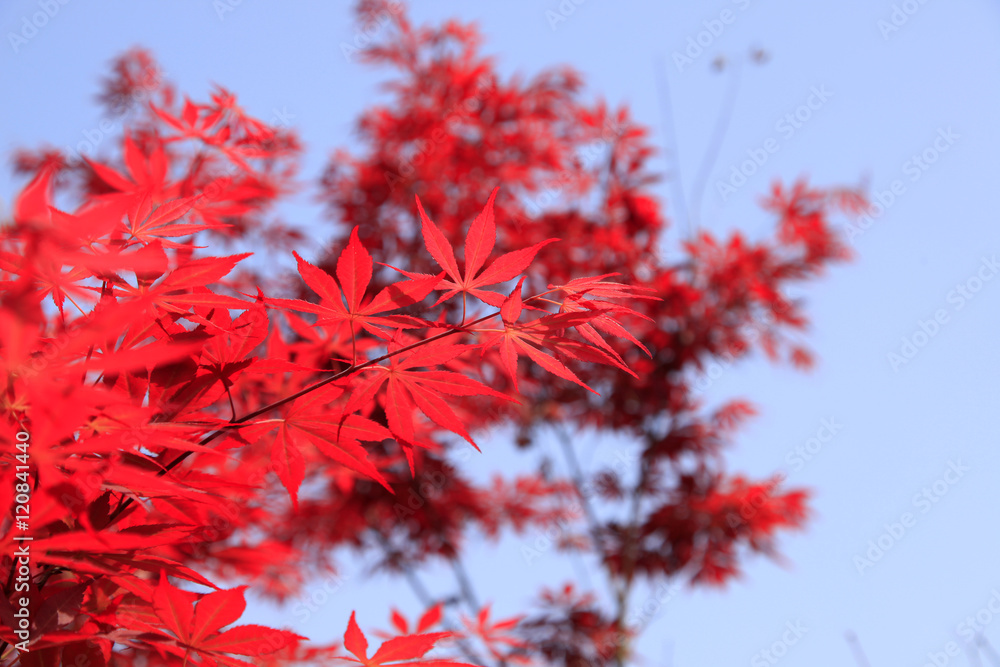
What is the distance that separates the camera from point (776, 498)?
12.0 ft

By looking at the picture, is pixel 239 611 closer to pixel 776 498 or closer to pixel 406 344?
pixel 406 344

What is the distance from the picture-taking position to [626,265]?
147 inches

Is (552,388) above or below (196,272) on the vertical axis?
A: above

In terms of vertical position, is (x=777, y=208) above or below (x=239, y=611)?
above

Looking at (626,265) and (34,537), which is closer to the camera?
(34,537)

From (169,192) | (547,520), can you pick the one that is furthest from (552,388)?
(169,192)

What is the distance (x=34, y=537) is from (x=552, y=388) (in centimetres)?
356

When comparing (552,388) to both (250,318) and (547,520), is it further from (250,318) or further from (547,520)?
(250,318)

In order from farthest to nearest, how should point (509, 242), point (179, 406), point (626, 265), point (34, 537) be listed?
1. point (626, 265)
2. point (509, 242)
3. point (179, 406)
4. point (34, 537)

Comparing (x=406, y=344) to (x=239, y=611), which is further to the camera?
(x=406, y=344)

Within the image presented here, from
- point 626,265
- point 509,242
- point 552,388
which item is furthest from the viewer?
point 552,388

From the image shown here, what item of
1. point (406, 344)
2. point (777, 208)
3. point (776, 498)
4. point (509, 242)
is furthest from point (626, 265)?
point (406, 344)

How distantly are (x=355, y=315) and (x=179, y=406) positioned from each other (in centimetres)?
21

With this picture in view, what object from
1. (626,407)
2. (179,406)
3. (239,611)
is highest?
(626,407)
